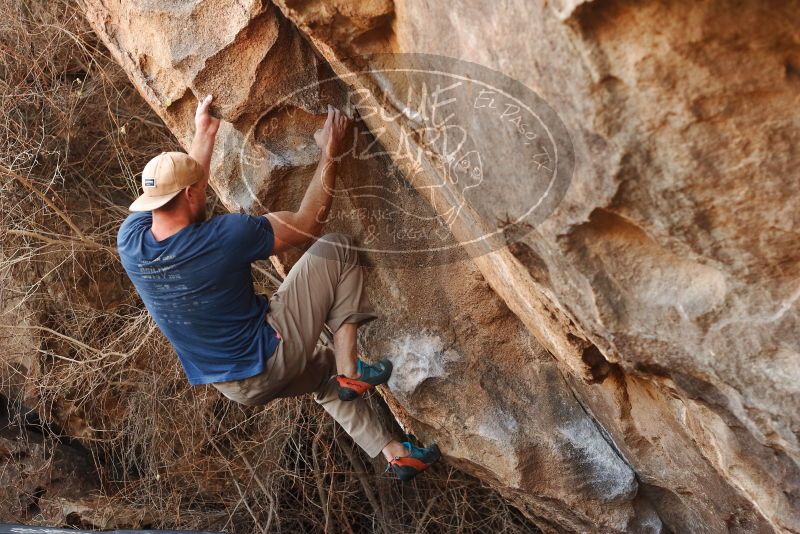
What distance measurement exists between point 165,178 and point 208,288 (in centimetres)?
39

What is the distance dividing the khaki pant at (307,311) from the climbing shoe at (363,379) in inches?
6.5

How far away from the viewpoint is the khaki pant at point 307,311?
327cm

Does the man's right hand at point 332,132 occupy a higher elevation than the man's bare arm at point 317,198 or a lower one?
higher

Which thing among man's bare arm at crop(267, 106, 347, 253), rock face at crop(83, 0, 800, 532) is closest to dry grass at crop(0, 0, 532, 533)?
rock face at crop(83, 0, 800, 532)

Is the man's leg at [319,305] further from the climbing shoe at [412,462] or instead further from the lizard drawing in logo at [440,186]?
the climbing shoe at [412,462]

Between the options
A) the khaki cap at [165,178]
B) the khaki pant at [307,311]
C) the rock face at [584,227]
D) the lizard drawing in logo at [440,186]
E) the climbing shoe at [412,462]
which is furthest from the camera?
the climbing shoe at [412,462]

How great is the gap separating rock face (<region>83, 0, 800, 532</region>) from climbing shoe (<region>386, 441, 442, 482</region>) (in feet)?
0.41

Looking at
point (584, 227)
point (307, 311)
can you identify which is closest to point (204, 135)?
point (307, 311)

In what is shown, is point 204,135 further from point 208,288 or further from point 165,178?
point 208,288

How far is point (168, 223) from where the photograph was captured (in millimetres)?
3006

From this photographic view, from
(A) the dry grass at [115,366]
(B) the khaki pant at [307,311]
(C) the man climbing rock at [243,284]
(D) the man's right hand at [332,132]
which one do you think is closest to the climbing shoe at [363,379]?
(C) the man climbing rock at [243,284]

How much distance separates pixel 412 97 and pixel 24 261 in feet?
9.30

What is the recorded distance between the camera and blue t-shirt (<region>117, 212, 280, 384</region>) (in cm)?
298

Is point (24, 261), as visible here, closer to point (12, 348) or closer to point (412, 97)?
point (12, 348)
